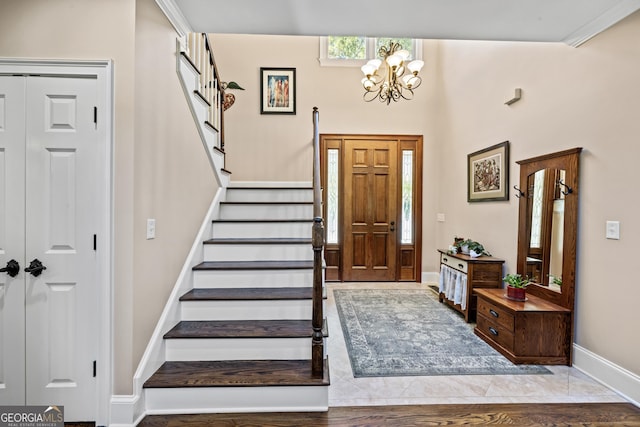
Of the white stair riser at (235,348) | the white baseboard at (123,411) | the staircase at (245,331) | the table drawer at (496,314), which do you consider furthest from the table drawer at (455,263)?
the white baseboard at (123,411)

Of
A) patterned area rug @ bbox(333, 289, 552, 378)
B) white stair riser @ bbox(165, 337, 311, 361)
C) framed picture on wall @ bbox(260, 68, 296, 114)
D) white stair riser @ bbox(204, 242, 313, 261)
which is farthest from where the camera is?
framed picture on wall @ bbox(260, 68, 296, 114)

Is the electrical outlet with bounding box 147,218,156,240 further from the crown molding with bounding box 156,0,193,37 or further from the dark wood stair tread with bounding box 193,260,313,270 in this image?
the crown molding with bounding box 156,0,193,37

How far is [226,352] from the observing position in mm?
2018

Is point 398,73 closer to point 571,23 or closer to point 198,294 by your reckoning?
point 571,23

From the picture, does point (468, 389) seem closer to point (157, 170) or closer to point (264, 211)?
point (264, 211)

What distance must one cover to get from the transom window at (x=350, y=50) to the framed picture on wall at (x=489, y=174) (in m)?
2.32

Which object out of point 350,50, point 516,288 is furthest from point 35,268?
point 350,50

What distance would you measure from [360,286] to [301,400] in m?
3.01

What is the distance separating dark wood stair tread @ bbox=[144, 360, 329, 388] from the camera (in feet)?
5.87

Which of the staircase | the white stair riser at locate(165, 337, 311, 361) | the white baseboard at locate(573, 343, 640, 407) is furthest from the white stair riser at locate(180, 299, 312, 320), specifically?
the white baseboard at locate(573, 343, 640, 407)

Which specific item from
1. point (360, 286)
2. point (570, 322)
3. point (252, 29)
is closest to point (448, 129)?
point (360, 286)

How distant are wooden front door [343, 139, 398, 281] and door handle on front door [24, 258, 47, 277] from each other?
149 inches

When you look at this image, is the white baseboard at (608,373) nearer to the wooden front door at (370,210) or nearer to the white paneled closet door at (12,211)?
the wooden front door at (370,210)

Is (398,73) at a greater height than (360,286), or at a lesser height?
greater
